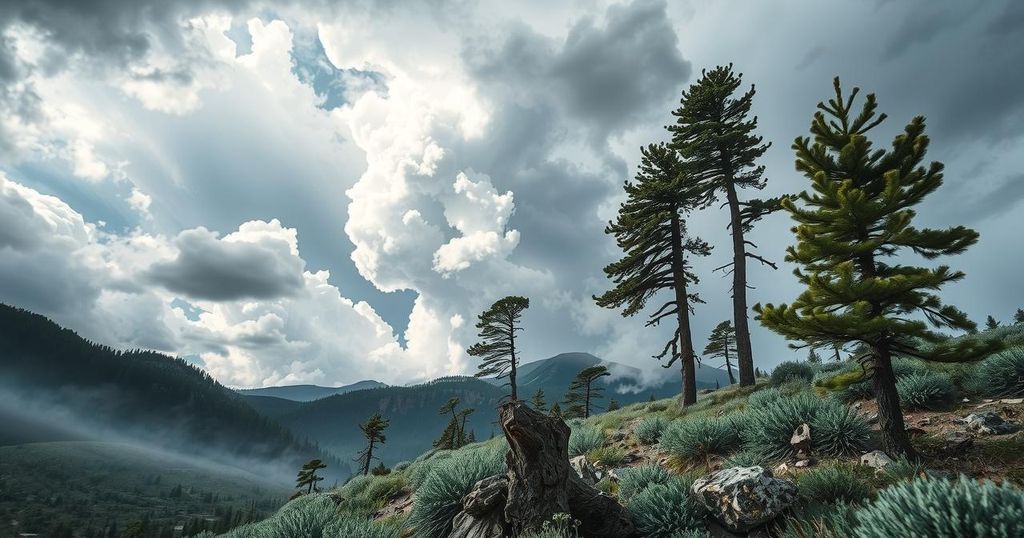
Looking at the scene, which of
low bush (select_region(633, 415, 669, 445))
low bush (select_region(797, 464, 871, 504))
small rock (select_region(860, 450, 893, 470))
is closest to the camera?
low bush (select_region(797, 464, 871, 504))

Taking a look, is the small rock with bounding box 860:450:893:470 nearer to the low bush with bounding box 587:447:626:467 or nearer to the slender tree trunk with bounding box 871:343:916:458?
the slender tree trunk with bounding box 871:343:916:458

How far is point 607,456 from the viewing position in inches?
385

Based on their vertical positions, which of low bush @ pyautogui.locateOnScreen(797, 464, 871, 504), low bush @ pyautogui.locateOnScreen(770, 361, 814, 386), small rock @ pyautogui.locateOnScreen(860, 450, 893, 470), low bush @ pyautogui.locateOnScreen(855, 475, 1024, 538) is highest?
low bush @ pyautogui.locateOnScreen(770, 361, 814, 386)

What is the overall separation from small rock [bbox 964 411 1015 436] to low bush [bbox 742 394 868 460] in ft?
4.85

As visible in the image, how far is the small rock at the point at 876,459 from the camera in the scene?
6102mm

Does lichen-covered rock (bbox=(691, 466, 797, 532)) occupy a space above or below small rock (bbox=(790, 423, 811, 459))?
below

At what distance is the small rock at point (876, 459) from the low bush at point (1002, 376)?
423cm

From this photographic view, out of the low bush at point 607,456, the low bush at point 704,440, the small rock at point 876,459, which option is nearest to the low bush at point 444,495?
the low bush at point 607,456

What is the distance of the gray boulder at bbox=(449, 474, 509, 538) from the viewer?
5.73m

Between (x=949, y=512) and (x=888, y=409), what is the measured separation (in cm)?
458

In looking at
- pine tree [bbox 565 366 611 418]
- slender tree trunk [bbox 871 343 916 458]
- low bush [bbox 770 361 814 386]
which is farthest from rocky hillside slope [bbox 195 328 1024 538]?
pine tree [bbox 565 366 611 418]

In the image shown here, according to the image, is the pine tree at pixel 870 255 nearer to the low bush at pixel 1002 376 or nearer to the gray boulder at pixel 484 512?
the low bush at pixel 1002 376

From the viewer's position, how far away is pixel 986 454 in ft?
19.8

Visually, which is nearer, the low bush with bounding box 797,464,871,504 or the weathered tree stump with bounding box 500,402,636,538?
the low bush with bounding box 797,464,871,504
